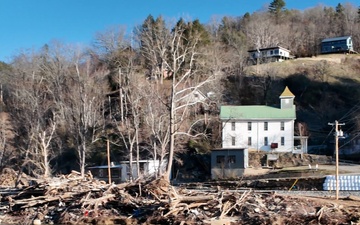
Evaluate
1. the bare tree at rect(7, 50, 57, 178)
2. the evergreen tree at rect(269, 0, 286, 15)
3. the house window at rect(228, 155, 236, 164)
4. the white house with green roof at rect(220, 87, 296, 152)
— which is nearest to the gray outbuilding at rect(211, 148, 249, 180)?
the house window at rect(228, 155, 236, 164)

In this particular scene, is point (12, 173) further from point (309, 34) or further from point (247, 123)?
point (309, 34)

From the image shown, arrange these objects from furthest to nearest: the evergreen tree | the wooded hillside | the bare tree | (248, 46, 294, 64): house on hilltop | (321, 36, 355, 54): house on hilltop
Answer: the evergreen tree < (321, 36, 355, 54): house on hilltop < (248, 46, 294, 64): house on hilltop < the bare tree < the wooded hillside

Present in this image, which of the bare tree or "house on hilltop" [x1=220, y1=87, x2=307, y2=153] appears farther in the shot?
"house on hilltop" [x1=220, y1=87, x2=307, y2=153]

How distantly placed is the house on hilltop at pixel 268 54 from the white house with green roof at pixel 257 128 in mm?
27206

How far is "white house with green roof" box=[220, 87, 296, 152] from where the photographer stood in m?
56.8

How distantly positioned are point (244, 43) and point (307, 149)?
103ft

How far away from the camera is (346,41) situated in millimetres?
91625

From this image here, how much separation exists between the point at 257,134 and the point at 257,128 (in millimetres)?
730

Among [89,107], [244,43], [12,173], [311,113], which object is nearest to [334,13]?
[244,43]

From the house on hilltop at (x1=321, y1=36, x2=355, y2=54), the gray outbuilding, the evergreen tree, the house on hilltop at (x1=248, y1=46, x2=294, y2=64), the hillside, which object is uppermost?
the evergreen tree

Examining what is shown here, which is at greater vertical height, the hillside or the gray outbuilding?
the hillside

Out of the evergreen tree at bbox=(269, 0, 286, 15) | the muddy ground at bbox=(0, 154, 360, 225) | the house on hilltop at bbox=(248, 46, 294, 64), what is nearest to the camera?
the muddy ground at bbox=(0, 154, 360, 225)

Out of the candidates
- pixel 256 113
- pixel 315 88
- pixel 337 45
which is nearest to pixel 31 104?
A: pixel 256 113

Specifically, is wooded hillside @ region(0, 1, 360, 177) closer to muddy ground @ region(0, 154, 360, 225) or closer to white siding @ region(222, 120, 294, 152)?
white siding @ region(222, 120, 294, 152)
